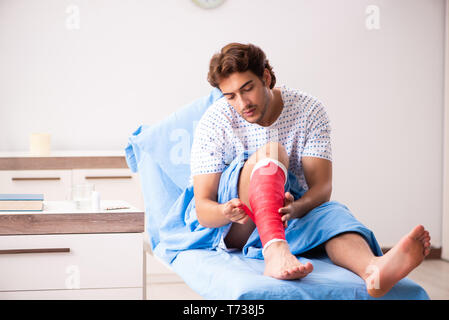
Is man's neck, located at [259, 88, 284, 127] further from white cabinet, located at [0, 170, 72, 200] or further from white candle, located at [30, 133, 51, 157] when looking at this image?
white candle, located at [30, 133, 51, 157]

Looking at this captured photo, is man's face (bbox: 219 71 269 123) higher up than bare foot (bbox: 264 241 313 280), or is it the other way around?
man's face (bbox: 219 71 269 123)

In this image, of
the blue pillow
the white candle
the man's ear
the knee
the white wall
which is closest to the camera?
the knee

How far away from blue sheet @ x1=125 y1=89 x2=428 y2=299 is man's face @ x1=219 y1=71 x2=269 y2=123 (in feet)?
0.55

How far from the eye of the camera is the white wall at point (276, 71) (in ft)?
10.5

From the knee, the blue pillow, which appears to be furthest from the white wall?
the knee

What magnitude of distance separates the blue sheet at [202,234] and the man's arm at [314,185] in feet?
0.10

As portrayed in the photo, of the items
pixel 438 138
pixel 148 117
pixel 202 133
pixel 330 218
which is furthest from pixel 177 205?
pixel 438 138

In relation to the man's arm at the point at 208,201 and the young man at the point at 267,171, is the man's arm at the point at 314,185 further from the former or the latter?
the man's arm at the point at 208,201

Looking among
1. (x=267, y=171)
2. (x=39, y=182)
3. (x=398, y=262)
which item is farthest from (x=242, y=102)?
(x=39, y=182)

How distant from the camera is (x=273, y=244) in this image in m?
1.31

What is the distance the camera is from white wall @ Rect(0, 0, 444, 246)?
320 cm

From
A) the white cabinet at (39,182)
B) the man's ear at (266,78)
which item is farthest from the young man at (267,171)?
the white cabinet at (39,182)

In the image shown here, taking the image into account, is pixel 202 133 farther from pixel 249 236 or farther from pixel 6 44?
pixel 6 44

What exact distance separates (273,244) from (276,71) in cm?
235
